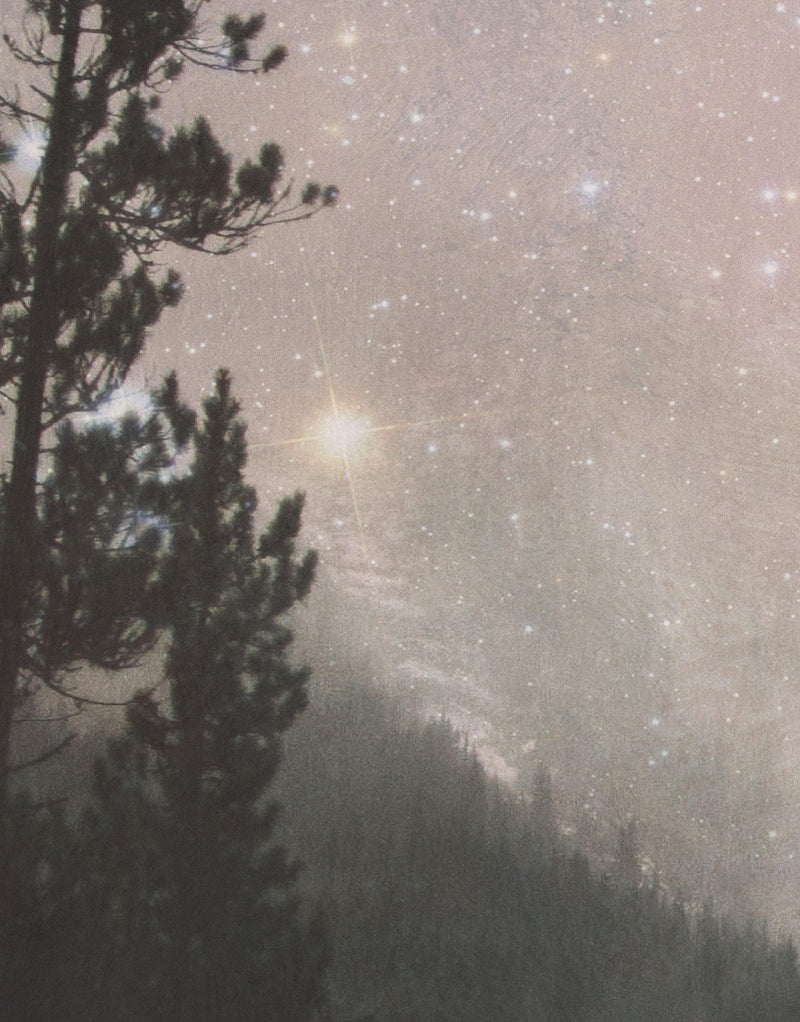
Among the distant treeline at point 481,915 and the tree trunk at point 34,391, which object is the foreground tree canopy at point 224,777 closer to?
the tree trunk at point 34,391

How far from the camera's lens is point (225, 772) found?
15961 mm

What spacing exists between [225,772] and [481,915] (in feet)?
231

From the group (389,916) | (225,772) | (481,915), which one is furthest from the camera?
(481,915)

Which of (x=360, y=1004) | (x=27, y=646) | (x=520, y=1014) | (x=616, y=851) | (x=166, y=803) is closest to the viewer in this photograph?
(x=27, y=646)

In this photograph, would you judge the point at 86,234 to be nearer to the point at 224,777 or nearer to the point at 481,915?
the point at 224,777

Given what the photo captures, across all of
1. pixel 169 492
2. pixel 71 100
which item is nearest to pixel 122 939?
pixel 169 492

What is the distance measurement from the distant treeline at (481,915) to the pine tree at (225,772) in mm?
39092

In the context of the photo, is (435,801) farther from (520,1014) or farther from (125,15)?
(125,15)

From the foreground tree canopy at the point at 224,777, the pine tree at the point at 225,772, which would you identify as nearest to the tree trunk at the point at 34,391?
the foreground tree canopy at the point at 224,777

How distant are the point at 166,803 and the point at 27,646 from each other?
1001 cm

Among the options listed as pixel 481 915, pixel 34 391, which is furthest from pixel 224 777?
pixel 481 915

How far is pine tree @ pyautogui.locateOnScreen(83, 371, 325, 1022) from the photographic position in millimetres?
14633

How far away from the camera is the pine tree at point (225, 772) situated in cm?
1463

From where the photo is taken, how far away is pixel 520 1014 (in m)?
64.6
